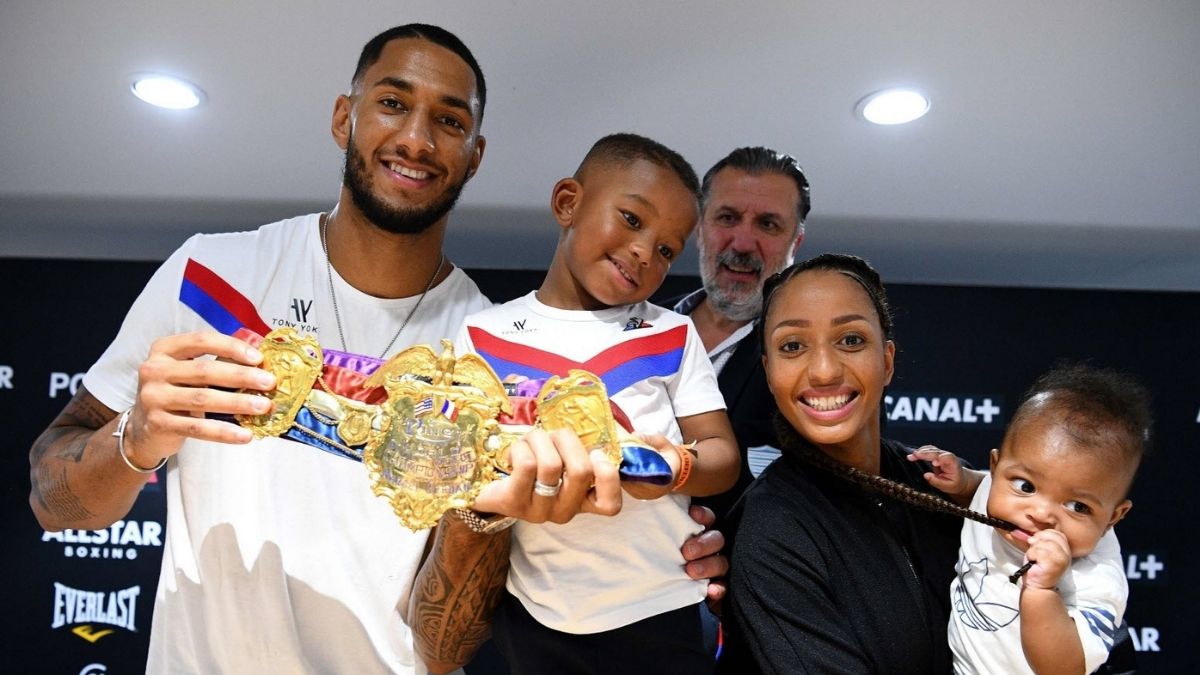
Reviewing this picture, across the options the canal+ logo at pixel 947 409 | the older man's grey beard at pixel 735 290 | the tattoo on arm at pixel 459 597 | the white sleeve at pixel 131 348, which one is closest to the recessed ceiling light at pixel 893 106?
the older man's grey beard at pixel 735 290

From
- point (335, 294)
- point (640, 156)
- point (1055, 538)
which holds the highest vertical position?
point (640, 156)

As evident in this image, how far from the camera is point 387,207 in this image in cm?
169


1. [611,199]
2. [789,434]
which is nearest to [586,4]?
[611,199]

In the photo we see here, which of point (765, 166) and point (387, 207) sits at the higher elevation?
point (765, 166)

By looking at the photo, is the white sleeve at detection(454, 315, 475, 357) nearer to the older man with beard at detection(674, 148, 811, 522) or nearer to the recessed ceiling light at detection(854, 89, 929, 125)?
the older man with beard at detection(674, 148, 811, 522)

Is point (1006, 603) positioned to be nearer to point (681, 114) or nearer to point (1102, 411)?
point (1102, 411)

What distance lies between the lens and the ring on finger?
118 centimetres

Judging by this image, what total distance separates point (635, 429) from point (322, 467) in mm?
684

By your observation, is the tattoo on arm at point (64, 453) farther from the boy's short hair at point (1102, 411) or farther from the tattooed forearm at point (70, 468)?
the boy's short hair at point (1102, 411)

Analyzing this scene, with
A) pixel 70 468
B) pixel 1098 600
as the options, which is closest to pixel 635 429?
pixel 1098 600

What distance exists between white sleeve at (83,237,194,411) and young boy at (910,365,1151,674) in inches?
67.0

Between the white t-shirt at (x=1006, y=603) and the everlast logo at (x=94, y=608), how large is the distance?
3919mm

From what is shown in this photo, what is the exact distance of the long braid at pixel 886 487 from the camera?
1.46 metres

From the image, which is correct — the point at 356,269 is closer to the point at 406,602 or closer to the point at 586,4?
the point at 406,602
